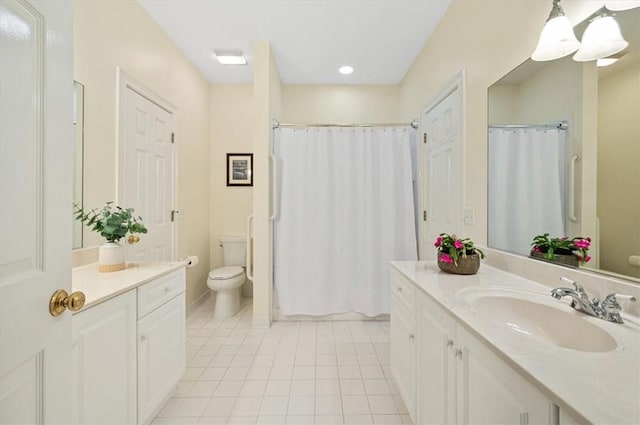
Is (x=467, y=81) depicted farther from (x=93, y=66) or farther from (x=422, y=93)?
(x=93, y=66)

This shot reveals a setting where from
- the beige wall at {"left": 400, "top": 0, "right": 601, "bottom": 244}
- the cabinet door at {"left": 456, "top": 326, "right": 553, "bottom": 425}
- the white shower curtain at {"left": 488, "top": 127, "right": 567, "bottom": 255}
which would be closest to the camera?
the cabinet door at {"left": 456, "top": 326, "right": 553, "bottom": 425}

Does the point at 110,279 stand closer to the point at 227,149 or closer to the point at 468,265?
the point at 468,265

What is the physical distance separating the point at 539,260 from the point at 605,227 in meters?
0.31

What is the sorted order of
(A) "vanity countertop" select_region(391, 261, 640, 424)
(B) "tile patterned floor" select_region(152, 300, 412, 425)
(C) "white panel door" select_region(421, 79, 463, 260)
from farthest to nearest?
1. (C) "white panel door" select_region(421, 79, 463, 260)
2. (B) "tile patterned floor" select_region(152, 300, 412, 425)
3. (A) "vanity countertop" select_region(391, 261, 640, 424)

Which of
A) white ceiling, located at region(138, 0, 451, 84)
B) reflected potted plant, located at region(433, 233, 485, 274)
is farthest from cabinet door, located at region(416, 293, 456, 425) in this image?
white ceiling, located at region(138, 0, 451, 84)

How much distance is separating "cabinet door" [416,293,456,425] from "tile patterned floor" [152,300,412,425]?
0.46 m

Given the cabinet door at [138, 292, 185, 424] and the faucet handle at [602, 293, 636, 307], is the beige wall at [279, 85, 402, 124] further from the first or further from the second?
the faucet handle at [602, 293, 636, 307]

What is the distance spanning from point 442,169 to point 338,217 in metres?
1.06

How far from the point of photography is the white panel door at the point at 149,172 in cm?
199

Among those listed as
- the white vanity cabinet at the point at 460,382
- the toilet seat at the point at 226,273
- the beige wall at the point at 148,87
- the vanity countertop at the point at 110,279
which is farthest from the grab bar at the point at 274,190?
the white vanity cabinet at the point at 460,382

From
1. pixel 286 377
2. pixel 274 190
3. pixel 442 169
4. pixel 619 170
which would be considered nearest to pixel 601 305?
pixel 619 170

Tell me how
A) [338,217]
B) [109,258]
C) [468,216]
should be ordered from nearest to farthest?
[109,258] → [468,216] → [338,217]

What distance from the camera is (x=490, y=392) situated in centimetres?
72

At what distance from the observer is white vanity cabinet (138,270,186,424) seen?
4.23ft
